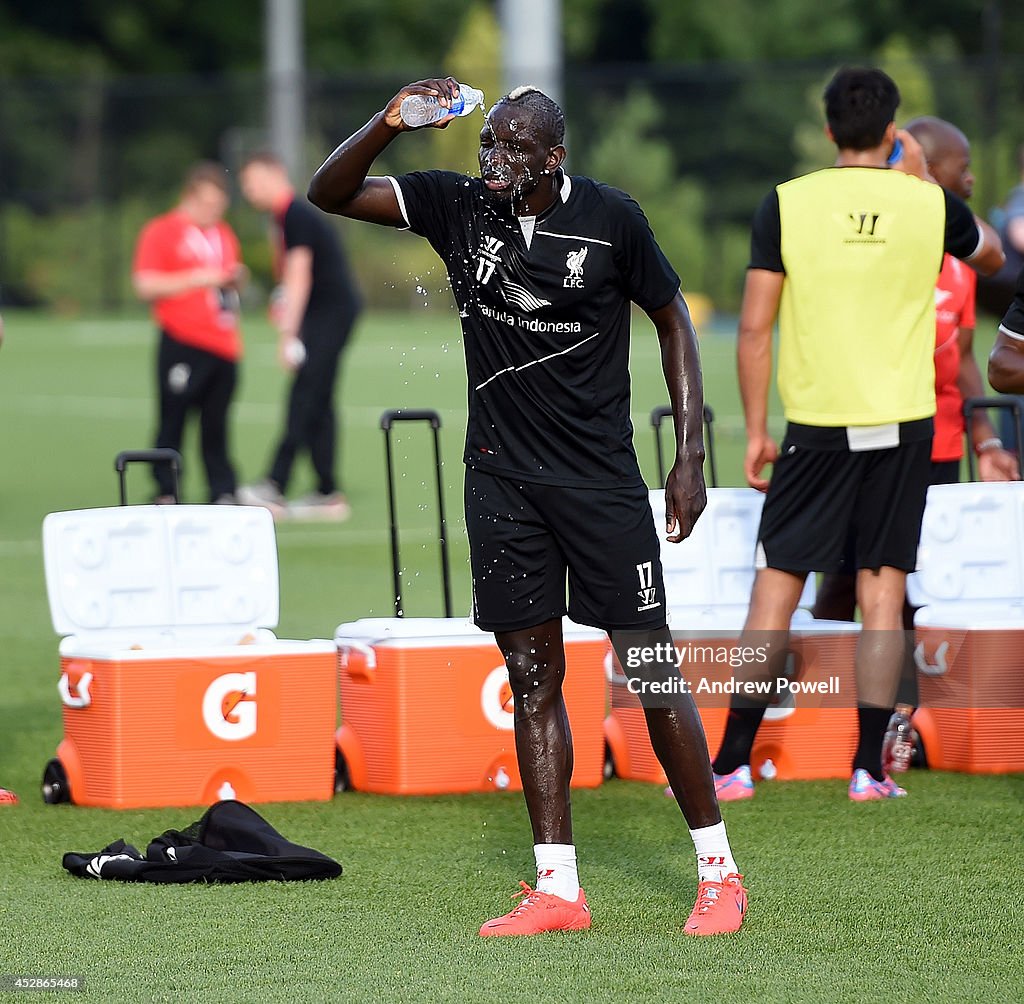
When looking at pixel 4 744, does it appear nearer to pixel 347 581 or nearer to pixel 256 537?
pixel 256 537

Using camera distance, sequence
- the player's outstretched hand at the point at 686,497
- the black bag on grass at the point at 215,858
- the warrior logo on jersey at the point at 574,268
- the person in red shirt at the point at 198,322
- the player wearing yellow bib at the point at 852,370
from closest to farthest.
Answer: the warrior logo on jersey at the point at 574,268
the player's outstretched hand at the point at 686,497
the black bag on grass at the point at 215,858
the player wearing yellow bib at the point at 852,370
the person in red shirt at the point at 198,322

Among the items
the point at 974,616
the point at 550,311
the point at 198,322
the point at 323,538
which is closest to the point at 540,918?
the point at 550,311

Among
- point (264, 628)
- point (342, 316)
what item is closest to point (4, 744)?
point (264, 628)

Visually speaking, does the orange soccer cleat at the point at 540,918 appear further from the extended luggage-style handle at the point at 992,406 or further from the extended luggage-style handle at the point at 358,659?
the extended luggage-style handle at the point at 992,406

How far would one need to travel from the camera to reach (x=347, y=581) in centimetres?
1090

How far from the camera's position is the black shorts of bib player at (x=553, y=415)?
15.8 ft

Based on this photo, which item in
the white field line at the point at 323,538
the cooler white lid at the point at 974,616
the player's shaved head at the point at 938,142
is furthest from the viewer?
the white field line at the point at 323,538

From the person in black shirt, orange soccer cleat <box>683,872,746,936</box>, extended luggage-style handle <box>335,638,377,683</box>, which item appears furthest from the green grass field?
the person in black shirt

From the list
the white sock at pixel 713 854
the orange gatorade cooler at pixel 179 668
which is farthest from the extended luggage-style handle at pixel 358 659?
the white sock at pixel 713 854

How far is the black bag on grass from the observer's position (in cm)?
541

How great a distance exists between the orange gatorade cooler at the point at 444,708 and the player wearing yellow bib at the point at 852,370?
0.51 m

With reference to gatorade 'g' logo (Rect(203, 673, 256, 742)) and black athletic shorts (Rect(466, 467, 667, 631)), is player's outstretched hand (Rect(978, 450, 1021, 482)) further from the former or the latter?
gatorade 'g' logo (Rect(203, 673, 256, 742))

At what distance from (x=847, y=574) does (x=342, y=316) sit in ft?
24.2

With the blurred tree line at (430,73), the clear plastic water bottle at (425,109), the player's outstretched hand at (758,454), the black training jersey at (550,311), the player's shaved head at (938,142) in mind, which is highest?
the blurred tree line at (430,73)
